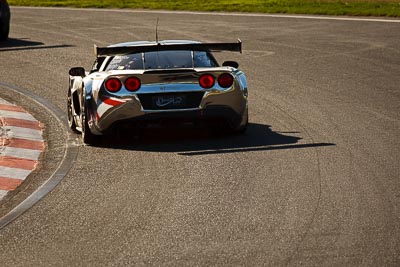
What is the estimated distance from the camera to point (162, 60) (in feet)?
44.8

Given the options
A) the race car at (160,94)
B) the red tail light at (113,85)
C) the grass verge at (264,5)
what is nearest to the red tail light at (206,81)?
the race car at (160,94)

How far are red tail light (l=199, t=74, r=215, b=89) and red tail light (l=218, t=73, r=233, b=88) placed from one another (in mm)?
99

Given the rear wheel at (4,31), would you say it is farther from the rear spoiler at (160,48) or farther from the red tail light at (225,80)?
the red tail light at (225,80)

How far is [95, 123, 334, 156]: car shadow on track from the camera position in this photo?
12836mm

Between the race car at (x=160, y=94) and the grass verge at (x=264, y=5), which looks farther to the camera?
the grass verge at (x=264, y=5)

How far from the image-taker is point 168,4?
3762 centimetres

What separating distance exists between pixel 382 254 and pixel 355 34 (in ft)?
63.8

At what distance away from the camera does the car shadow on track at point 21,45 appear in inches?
1001

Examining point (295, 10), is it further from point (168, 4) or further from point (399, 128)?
point (399, 128)

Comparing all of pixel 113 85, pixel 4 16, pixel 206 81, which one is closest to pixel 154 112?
pixel 113 85

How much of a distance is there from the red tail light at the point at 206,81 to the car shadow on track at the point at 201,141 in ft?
2.04

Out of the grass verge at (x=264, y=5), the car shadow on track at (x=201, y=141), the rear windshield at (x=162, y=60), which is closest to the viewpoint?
the car shadow on track at (x=201, y=141)

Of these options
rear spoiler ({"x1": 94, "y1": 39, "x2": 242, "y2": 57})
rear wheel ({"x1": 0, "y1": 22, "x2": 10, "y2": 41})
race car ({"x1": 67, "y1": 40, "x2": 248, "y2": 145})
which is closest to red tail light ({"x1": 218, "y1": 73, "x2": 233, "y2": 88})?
race car ({"x1": 67, "y1": 40, "x2": 248, "y2": 145})

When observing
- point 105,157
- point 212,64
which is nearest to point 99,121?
point 105,157
